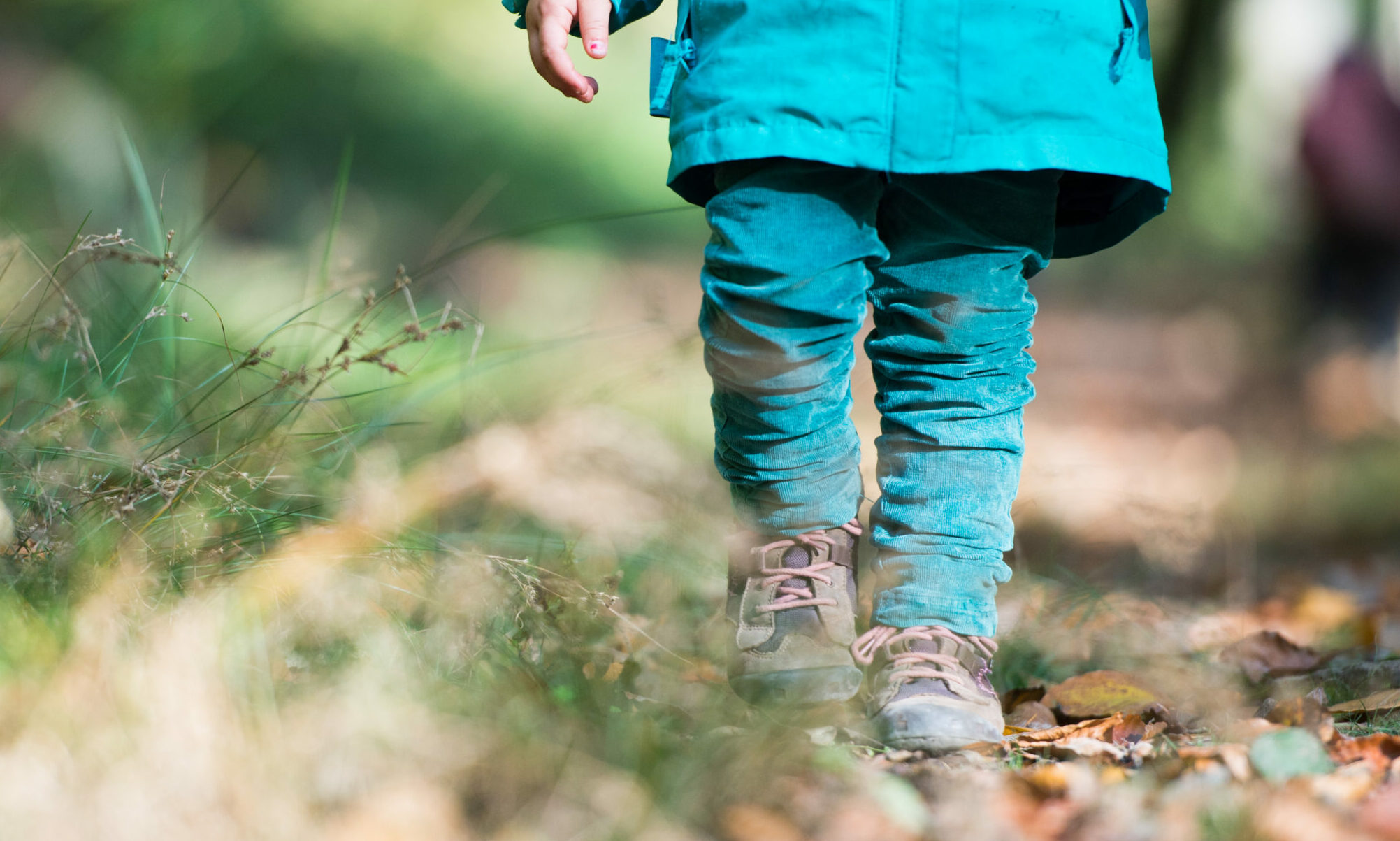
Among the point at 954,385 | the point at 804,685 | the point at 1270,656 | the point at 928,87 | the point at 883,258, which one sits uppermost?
the point at 928,87

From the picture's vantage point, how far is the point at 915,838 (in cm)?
73

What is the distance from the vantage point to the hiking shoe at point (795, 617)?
1.08m

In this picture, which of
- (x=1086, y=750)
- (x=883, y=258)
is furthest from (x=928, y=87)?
(x=1086, y=750)

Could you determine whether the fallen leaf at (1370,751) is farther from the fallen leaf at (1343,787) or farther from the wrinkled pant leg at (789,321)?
the wrinkled pant leg at (789,321)

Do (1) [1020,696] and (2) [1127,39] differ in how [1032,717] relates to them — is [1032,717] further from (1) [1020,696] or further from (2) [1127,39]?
(2) [1127,39]

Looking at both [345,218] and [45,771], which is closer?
[45,771]

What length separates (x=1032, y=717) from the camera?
120 centimetres

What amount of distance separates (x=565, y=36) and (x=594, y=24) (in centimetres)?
3

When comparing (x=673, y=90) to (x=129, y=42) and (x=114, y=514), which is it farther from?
(x=129, y=42)

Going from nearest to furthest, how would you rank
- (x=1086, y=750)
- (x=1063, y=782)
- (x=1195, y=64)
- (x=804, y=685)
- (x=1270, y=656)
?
(x=1063, y=782) → (x=1086, y=750) → (x=804, y=685) → (x=1270, y=656) → (x=1195, y=64)

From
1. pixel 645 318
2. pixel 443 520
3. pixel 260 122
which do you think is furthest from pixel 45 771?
pixel 260 122

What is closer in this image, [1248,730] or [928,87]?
[1248,730]

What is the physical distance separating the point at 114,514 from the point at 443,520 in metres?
0.52

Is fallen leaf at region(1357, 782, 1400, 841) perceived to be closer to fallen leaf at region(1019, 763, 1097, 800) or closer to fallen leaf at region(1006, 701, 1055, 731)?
fallen leaf at region(1019, 763, 1097, 800)
